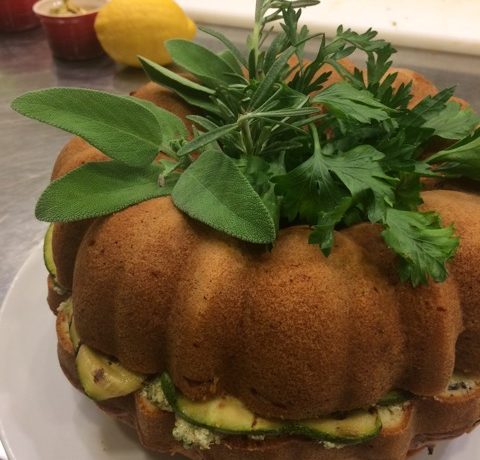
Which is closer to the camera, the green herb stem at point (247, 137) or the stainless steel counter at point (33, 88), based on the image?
the green herb stem at point (247, 137)

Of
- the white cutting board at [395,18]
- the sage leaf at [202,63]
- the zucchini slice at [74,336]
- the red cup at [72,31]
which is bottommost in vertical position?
the red cup at [72,31]

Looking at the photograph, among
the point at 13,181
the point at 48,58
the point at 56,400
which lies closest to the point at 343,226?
the point at 56,400

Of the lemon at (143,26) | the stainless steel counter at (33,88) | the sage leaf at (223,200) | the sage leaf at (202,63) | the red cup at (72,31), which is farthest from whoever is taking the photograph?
the red cup at (72,31)

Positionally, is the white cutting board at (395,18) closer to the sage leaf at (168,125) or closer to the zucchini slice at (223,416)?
the sage leaf at (168,125)

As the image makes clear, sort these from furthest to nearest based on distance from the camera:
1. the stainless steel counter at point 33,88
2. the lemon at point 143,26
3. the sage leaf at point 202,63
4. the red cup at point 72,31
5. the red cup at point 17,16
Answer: the red cup at point 17,16, the red cup at point 72,31, the lemon at point 143,26, the stainless steel counter at point 33,88, the sage leaf at point 202,63

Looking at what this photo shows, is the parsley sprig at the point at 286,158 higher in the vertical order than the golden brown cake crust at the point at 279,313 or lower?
higher

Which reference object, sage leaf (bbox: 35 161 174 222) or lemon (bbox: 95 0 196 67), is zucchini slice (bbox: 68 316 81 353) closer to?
sage leaf (bbox: 35 161 174 222)

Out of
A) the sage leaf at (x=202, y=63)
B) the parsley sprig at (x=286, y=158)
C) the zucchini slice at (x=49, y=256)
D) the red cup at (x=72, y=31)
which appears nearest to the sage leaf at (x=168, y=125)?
the parsley sprig at (x=286, y=158)
